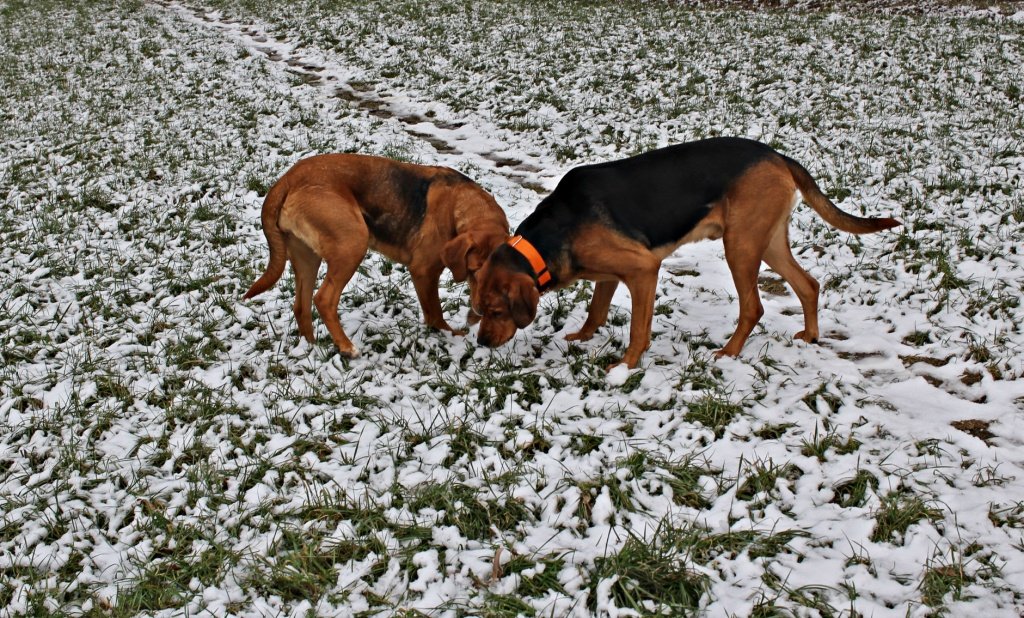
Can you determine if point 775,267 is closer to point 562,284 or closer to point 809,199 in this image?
point 809,199

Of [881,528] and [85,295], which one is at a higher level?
[881,528]

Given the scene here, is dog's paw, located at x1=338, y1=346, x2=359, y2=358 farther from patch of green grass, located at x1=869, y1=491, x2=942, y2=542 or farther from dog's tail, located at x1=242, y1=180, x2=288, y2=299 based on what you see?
patch of green grass, located at x1=869, y1=491, x2=942, y2=542

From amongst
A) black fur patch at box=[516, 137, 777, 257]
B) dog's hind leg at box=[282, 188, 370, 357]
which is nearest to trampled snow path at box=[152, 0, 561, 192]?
black fur patch at box=[516, 137, 777, 257]

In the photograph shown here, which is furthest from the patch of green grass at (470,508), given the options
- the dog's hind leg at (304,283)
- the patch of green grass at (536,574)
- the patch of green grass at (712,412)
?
the dog's hind leg at (304,283)

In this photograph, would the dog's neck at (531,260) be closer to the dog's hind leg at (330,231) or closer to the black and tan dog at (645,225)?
the black and tan dog at (645,225)

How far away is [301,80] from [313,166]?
1030 cm

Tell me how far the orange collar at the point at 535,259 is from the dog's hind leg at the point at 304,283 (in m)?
1.66

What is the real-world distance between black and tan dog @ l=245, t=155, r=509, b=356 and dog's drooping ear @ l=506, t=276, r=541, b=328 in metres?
0.42

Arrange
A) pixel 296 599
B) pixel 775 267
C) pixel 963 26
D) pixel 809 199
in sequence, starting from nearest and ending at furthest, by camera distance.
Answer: pixel 296 599
pixel 809 199
pixel 775 267
pixel 963 26

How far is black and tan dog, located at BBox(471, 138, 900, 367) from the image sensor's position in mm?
4574

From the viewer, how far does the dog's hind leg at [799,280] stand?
199 inches

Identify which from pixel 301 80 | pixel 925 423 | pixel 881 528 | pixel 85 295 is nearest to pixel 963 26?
pixel 301 80

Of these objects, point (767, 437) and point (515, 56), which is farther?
point (515, 56)

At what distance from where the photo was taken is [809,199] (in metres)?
4.79
